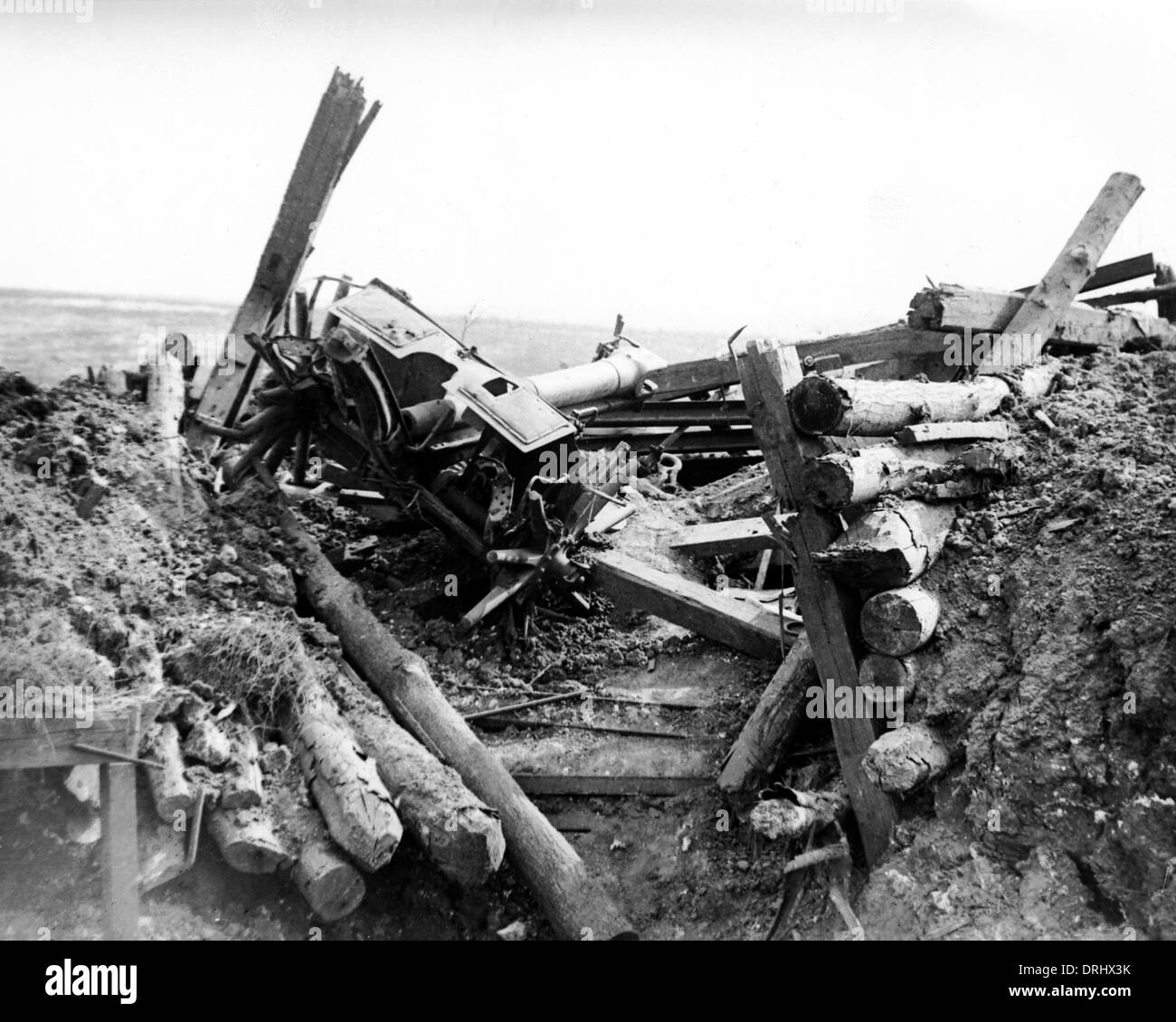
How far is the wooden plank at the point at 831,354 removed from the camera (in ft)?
21.4

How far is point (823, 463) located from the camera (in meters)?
4.36

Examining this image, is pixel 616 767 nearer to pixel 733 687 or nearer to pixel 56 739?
pixel 733 687

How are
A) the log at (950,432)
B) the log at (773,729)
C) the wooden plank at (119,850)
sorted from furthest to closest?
1. the log at (773,729)
2. the log at (950,432)
3. the wooden plank at (119,850)

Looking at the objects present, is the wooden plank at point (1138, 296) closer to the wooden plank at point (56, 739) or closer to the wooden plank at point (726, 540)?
the wooden plank at point (726, 540)

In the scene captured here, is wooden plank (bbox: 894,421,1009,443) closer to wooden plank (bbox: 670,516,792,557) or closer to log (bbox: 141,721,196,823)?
wooden plank (bbox: 670,516,792,557)

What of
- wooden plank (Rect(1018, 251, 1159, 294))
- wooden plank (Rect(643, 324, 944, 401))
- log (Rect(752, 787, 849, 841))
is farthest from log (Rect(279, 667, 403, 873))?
wooden plank (Rect(1018, 251, 1159, 294))

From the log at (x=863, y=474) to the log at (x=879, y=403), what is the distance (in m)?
0.13

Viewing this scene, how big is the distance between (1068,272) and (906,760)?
14.3 ft

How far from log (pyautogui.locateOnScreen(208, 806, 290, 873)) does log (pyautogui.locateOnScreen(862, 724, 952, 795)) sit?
2535 mm

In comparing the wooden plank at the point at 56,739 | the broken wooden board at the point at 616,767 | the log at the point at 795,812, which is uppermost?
the wooden plank at the point at 56,739

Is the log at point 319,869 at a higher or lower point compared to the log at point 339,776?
lower

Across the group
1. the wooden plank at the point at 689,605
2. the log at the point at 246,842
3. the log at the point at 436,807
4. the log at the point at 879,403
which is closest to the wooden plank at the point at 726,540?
the wooden plank at the point at 689,605

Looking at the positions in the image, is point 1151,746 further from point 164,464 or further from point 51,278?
point 51,278

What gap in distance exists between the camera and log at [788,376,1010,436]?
4379 mm
